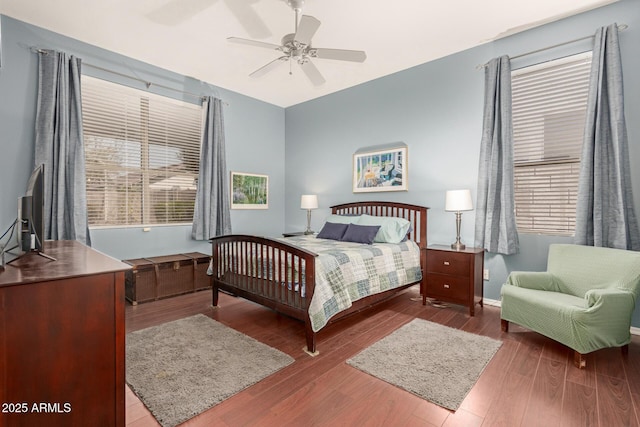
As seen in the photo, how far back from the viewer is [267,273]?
2803 millimetres

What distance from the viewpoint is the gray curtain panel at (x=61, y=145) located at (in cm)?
324

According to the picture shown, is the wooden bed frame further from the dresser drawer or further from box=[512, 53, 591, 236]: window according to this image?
box=[512, 53, 591, 236]: window

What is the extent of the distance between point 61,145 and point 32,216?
2.04 m

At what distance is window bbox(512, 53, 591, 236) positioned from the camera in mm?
3068

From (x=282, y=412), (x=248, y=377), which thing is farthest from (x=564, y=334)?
(x=248, y=377)

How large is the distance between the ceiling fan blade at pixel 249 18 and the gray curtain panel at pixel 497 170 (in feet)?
8.16

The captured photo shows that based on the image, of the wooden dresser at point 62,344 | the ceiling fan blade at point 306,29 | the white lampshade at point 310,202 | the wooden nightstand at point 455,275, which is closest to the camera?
the wooden dresser at point 62,344

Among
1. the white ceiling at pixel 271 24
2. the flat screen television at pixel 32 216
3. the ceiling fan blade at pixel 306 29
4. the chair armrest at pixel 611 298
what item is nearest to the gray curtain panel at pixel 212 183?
the white ceiling at pixel 271 24

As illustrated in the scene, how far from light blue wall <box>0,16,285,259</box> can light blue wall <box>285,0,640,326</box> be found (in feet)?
1.61

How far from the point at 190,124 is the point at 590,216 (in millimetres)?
4888

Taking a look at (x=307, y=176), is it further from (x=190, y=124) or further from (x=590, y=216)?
(x=590, y=216)

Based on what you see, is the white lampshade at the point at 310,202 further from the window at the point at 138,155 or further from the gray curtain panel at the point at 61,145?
the gray curtain panel at the point at 61,145

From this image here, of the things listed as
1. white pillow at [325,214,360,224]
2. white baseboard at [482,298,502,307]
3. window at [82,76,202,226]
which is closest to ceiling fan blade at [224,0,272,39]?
window at [82,76,202,226]

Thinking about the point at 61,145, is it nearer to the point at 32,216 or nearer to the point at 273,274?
the point at 32,216
